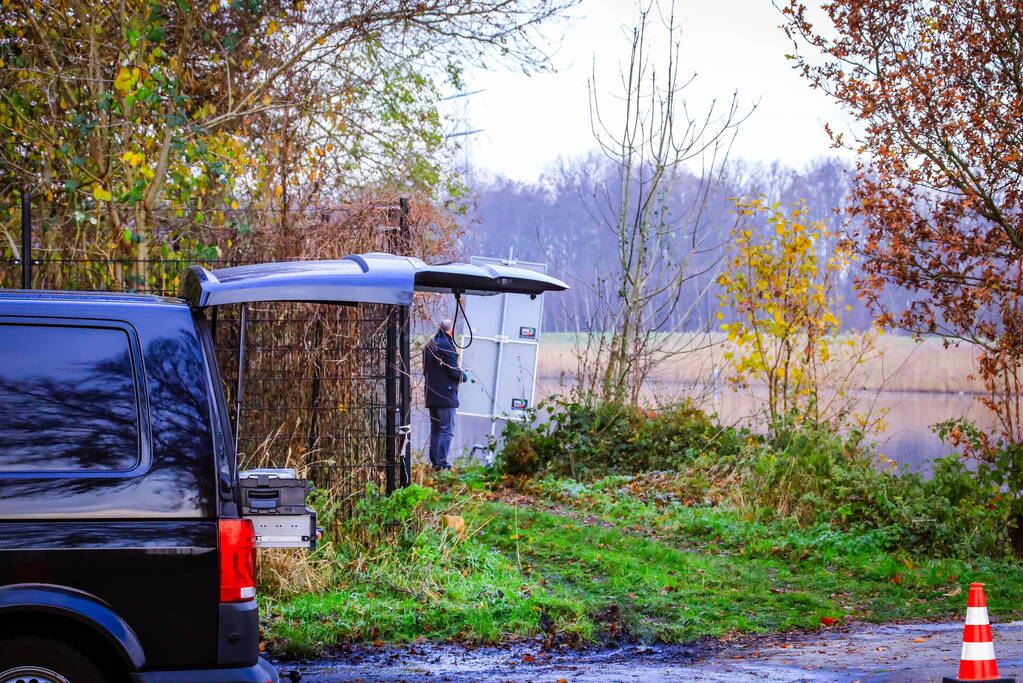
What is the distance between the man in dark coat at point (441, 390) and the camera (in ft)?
47.3

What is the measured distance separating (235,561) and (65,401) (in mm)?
836

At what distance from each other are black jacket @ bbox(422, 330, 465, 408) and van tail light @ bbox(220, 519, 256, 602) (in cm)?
1061

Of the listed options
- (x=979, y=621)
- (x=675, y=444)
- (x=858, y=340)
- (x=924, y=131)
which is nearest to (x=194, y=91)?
(x=675, y=444)

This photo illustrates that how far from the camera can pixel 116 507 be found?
12.5 feet

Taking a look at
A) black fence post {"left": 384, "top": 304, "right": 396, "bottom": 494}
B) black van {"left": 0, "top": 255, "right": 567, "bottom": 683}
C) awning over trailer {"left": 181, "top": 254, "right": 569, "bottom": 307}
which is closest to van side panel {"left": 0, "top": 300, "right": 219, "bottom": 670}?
black van {"left": 0, "top": 255, "right": 567, "bottom": 683}

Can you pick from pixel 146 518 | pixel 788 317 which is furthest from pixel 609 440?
pixel 146 518

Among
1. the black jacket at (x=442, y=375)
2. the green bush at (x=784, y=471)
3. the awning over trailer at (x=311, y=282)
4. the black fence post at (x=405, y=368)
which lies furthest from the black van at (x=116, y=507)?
the black jacket at (x=442, y=375)

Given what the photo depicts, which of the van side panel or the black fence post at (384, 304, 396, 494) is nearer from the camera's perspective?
the van side panel

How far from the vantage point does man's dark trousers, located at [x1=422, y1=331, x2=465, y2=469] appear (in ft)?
47.5

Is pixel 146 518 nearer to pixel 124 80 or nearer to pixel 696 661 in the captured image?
pixel 696 661

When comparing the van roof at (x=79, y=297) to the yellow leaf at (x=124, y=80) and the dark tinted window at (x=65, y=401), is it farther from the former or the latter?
the yellow leaf at (x=124, y=80)

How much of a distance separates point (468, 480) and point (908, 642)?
6311 mm

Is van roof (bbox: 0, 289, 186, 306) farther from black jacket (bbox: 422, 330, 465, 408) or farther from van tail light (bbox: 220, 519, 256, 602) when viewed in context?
black jacket (bbox: 422, 330, 465, 408)

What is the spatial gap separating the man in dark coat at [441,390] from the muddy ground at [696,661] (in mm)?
7552
